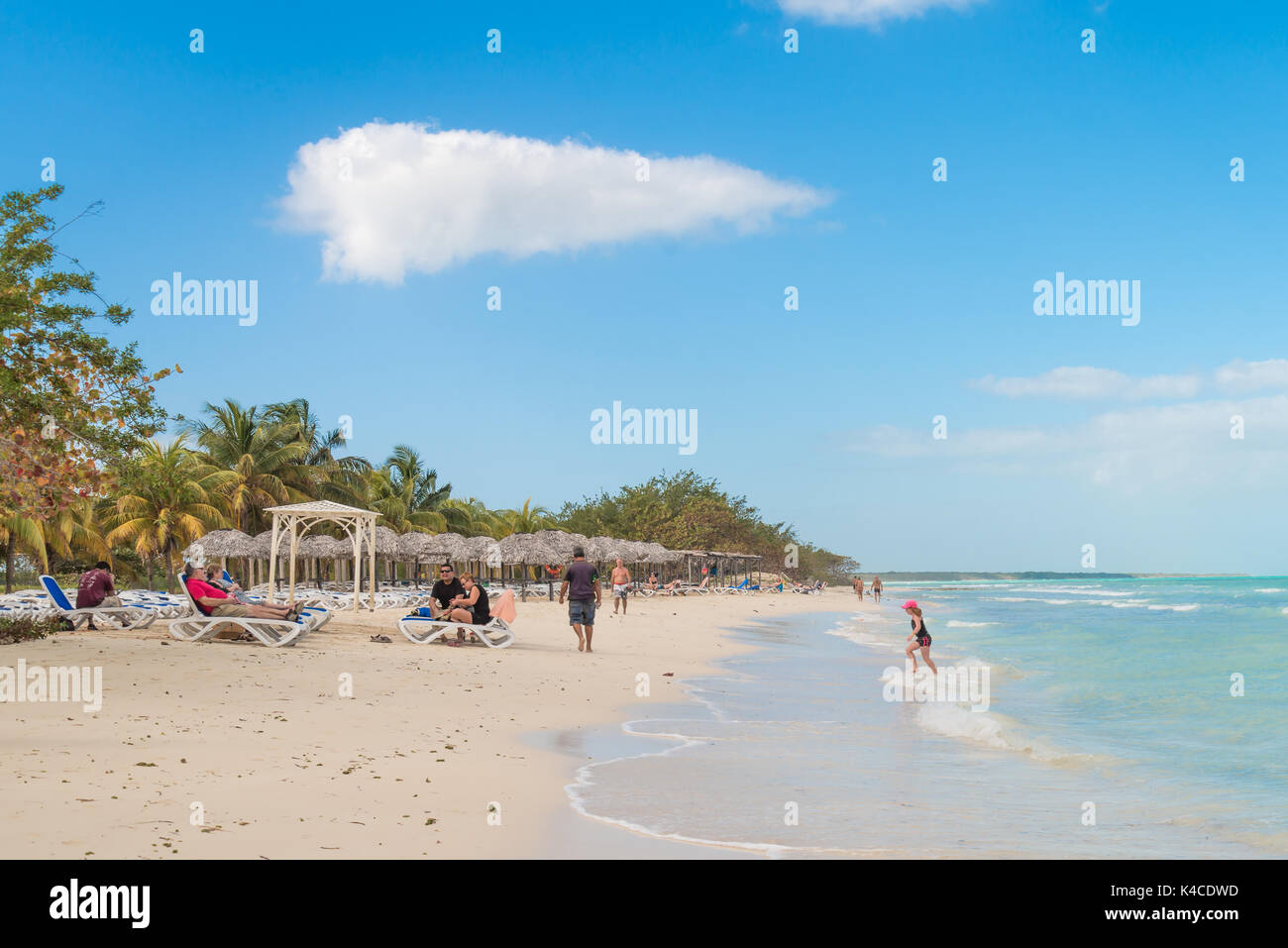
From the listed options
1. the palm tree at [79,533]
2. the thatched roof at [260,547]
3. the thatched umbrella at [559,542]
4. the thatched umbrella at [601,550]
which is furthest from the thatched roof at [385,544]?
the palm tree at [79,533]

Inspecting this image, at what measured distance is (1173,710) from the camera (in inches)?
500

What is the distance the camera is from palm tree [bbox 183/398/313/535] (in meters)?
37.5

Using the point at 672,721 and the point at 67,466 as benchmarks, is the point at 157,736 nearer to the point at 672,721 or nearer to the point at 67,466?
the point at 67,466

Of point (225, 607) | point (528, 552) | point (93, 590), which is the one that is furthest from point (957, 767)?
point (528, 552)

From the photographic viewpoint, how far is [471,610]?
14.8 metres

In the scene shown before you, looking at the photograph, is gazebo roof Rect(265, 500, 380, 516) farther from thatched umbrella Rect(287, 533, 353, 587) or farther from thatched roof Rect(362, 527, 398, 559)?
thatched roof Rect(362, 527, 398, 559)

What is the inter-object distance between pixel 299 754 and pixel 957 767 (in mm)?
5027

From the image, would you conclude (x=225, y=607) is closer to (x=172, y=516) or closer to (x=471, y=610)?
(x=471, y=610)

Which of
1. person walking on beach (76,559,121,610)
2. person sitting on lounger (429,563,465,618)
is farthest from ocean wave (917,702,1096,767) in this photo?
person walking on beach (76,559,121,610)

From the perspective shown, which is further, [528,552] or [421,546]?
[421,546]

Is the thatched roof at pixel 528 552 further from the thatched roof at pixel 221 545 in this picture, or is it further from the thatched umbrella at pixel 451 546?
the thatched roof at pixel 221 545

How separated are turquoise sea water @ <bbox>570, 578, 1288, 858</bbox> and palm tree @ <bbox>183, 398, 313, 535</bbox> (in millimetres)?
27563

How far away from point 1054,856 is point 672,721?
474 centimetres
